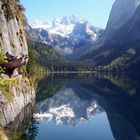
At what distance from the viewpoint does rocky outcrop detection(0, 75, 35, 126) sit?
57.8 metres


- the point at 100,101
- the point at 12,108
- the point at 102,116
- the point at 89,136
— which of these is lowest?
the point at 100,101

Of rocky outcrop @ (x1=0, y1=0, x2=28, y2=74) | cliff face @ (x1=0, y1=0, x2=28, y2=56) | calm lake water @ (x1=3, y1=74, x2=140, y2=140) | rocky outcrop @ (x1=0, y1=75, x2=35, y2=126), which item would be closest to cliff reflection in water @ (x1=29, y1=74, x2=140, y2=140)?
calm lake water @ (x1=3, y1=74, x2=140, y2=140)

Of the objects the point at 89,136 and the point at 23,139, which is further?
the point at 89,136

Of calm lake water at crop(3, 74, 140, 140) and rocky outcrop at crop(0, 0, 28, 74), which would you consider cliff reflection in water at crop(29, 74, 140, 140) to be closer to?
calm lake water at crop(3, 74, 140, 140)

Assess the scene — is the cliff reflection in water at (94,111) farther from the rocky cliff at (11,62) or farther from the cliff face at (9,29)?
the cliff face at (9,29)

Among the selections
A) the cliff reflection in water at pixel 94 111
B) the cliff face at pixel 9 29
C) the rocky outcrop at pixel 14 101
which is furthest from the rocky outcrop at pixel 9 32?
the cliff reflection in water at pixel 94 111

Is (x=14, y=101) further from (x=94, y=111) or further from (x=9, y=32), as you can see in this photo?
(x=94, y=111)

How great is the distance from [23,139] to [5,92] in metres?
10.4

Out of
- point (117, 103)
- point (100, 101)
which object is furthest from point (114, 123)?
point (100, 101)

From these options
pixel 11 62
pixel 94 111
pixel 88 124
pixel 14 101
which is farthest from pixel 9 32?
pixel 94 111

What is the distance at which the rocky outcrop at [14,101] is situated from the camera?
57.8m

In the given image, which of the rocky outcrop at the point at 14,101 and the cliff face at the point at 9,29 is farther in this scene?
the cliff face at the point at 9,29

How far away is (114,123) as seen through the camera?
82.1 meters

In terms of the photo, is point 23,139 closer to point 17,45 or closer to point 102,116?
point 17,45
